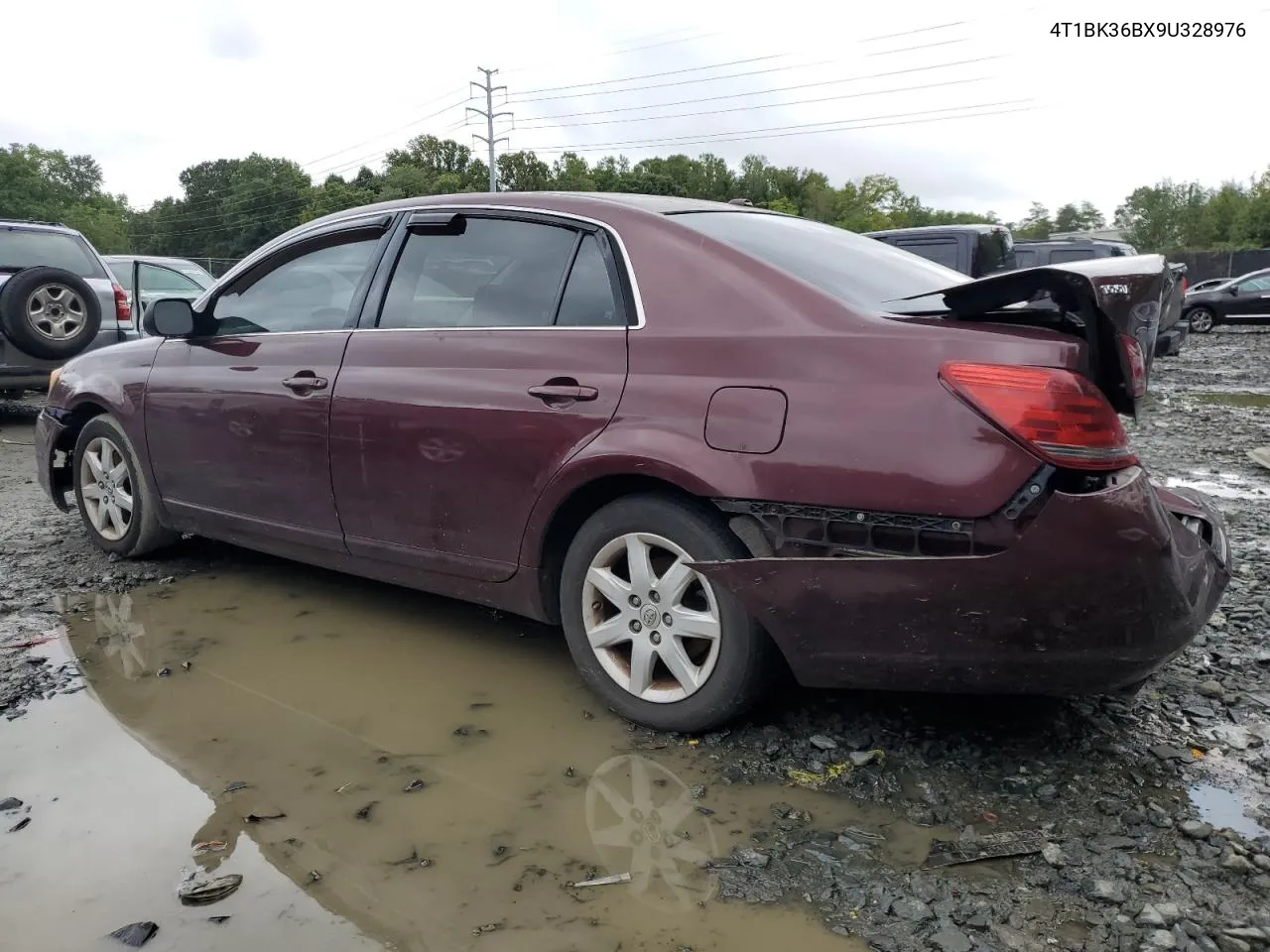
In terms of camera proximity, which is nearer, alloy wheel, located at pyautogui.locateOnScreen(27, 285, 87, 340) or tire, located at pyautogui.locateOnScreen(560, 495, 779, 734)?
tire, located at pyautogui.locateOnScreen(560, 495, 779, 734)

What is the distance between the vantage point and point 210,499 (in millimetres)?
4281

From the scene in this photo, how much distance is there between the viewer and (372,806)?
2.66 meters

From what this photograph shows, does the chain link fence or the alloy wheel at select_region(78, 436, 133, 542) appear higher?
the chain link fence

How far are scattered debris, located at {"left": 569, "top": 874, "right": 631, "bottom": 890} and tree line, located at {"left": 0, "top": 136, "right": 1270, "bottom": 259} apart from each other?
63564 millimetres

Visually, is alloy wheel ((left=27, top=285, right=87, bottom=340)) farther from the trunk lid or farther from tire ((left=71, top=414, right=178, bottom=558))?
the trunk lid

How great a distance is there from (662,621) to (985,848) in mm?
Result: 1044

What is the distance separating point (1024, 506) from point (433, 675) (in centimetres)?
210

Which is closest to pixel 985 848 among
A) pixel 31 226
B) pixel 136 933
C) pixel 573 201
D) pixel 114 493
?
pixel 136 933

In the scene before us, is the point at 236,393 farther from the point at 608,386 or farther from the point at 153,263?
the point at 153,263

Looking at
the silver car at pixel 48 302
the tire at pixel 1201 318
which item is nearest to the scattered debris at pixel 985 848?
the silver car at pixel 48 302

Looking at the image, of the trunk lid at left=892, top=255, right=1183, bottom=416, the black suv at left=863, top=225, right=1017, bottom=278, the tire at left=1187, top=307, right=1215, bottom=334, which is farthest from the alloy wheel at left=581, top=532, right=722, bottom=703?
the tire at left=1187, top=307, right=1215, bottom=334

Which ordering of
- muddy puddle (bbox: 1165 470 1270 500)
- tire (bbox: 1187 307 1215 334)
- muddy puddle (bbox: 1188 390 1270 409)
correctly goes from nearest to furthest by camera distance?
muddy puddle (bbox: 1165 470 1270 500), muddy puddle (bbox: 1188 390 1270 409), tire (bbox: 1187 307 1215 334)

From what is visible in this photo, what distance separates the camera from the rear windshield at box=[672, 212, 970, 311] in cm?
289

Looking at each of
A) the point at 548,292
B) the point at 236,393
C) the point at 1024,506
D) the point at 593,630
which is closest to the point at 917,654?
the point at 1024,506
